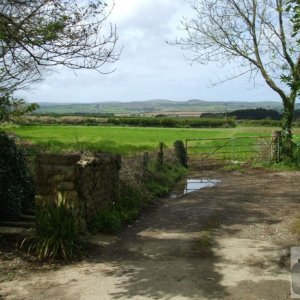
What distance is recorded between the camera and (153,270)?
7.30 meters

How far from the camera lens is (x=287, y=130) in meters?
23.9

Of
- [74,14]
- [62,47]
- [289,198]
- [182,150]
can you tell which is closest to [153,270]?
[62,47]

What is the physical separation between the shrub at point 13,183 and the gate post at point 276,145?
15.5 metres

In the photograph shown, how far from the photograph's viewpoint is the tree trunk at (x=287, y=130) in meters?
23.6

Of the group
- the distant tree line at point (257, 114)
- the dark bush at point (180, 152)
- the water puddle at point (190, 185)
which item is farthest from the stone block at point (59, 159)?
the distant tree line at point (257, 114)

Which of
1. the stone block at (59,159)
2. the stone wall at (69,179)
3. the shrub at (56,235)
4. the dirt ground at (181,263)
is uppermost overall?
the stone block at (59,159)

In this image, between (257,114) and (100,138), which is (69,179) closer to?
(100,138)

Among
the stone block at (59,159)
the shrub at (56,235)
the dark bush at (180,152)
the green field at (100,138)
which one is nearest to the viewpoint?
the shrub at (56,235)

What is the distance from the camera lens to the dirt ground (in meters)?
6.42

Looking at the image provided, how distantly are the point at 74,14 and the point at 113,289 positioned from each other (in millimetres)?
5531

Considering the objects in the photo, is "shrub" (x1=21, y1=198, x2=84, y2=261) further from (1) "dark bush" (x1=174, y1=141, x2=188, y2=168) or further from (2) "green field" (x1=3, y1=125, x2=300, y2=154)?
(1) "dark bush" (x1=174, y1=141, x2=188, y2=168)

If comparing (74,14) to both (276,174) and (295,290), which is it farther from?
(276,174)

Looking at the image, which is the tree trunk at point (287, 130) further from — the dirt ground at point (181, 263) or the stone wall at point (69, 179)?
the stone wall at point (69, 179)

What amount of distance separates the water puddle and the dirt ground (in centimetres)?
367
